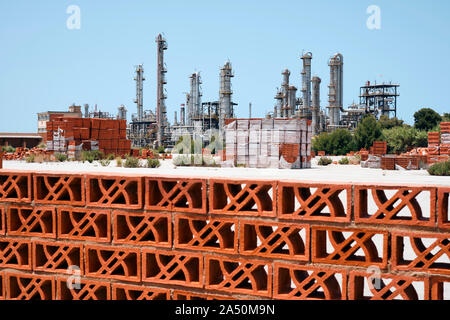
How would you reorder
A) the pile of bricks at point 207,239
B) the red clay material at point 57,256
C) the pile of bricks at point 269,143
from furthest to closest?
1. the pile of bricks at point 269,143
2. the red clay material at point 57,256
3. the pile of bricks at point 207,239

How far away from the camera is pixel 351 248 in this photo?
3771mm

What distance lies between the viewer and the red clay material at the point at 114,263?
4.45m

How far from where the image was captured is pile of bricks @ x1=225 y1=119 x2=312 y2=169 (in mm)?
26797

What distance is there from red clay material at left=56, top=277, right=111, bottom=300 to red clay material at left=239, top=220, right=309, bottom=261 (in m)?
1.56

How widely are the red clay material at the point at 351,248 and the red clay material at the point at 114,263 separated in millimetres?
1741

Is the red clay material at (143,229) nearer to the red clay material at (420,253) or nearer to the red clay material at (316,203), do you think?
the red clay material at (316,203)

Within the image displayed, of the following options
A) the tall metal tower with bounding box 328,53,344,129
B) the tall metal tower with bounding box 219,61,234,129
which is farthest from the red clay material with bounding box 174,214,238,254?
the tall metal tower with bounding box 328,53,344,129

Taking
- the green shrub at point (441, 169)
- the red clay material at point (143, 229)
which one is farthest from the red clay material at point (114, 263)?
the green shrub at point (441, 169)

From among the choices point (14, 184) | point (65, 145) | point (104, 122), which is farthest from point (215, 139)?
point (14, 184)
